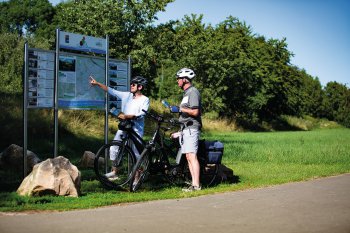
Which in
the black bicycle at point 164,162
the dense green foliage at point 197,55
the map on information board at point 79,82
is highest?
the dense green foliage at point 197,55

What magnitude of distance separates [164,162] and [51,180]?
95.8 inches

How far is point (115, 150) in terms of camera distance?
34.7 feet

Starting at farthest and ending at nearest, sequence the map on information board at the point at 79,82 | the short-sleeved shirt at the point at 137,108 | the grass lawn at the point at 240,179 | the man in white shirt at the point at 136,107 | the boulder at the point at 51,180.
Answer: the map on information board at the point at 79,82, the short-sleeved shirt at the point at 137,108, the man in white shirt at the point at 136,107, the boulder at the point at 51,180, the grass lawn at the point at 240,179

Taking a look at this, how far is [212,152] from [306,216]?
3.73 m

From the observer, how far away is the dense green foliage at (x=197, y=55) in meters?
42.8

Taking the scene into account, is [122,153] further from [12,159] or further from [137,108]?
[12,159]

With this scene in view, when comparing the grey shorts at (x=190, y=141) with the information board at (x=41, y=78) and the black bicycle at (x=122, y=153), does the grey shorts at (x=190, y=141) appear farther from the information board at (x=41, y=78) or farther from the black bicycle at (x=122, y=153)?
the information board at (x=41, y=78)

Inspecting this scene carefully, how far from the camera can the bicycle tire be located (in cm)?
1024

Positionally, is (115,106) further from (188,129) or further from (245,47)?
(245,47)

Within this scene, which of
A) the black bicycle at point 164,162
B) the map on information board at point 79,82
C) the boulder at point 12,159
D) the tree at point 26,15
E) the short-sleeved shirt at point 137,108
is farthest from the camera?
the tree at point 26,15

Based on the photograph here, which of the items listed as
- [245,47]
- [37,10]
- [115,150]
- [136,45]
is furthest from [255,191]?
[37,10]

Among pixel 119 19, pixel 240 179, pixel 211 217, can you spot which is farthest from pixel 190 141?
pixel 119 19

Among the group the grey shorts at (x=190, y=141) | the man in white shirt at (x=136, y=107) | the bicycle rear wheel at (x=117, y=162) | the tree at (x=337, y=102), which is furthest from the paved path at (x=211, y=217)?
the tree at (x=337, y=102)

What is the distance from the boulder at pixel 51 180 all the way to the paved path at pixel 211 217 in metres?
1.36
